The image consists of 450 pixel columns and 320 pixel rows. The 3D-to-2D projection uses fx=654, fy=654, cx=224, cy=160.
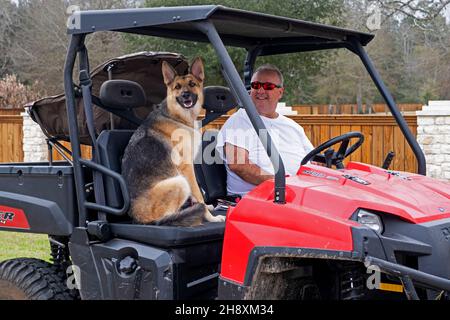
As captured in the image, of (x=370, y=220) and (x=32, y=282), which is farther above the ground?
(x=370, y=220)

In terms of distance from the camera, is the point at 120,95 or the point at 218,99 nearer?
the point at 120,95

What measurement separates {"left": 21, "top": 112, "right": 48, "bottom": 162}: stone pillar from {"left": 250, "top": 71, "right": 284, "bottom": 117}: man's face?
10.4 m

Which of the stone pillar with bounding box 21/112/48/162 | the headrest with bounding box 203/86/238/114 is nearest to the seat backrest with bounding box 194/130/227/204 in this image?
the headrest with bounding box 203/86/238/114

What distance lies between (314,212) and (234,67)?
0.80m

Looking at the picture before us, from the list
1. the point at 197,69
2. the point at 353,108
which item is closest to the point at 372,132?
the point at 197,69

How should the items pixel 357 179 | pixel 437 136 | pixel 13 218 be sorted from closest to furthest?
pixel 357 179 → pixel 13 218 → pixel 437 136

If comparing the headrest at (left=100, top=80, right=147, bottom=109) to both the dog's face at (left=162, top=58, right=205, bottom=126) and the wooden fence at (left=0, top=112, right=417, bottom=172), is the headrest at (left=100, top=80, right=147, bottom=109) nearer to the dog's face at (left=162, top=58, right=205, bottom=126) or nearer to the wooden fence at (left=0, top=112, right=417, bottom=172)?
the dog's face at (left=162, top=58, right=205, bottom=126)

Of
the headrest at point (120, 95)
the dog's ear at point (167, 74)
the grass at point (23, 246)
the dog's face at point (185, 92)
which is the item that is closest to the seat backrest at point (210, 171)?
the dog's face at point (185, 92)

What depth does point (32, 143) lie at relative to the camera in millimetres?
14602

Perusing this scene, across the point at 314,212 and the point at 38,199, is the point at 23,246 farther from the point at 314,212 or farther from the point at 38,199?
the point at 314,212

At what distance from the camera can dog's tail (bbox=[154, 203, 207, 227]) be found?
3.62m

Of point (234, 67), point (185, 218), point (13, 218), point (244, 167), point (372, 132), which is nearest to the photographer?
point (234, 67)

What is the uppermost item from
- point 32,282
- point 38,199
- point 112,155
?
point 112,155

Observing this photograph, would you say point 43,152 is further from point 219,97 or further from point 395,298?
point 395,298
